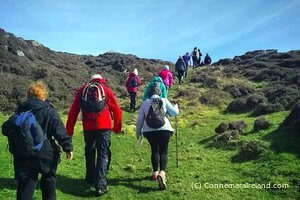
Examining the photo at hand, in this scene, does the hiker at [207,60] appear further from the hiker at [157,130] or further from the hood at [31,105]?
the hood at [31,105]

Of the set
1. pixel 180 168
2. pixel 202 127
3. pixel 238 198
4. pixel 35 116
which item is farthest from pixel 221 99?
pixel 35 116

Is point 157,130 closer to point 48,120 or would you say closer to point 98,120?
point 98,120

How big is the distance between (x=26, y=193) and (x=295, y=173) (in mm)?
6008

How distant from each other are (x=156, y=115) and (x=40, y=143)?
3264mm

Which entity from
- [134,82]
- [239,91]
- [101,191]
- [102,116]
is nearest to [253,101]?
[239,91]

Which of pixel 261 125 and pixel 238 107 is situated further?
pixel 238 107

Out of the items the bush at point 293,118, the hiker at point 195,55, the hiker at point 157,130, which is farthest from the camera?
the hiker at point 195,55

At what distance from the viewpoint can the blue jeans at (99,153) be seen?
9.32m

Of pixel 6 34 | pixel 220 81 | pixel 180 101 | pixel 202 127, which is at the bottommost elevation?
pixel 202 127

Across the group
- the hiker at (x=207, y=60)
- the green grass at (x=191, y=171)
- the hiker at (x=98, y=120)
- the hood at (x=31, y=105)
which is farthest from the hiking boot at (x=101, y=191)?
the hiker at (x=207, y=60)

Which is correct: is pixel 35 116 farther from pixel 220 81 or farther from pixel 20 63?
pixel 220 81

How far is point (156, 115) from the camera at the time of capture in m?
9.92

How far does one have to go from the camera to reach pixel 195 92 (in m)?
27.3

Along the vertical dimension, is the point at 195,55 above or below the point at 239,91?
above
